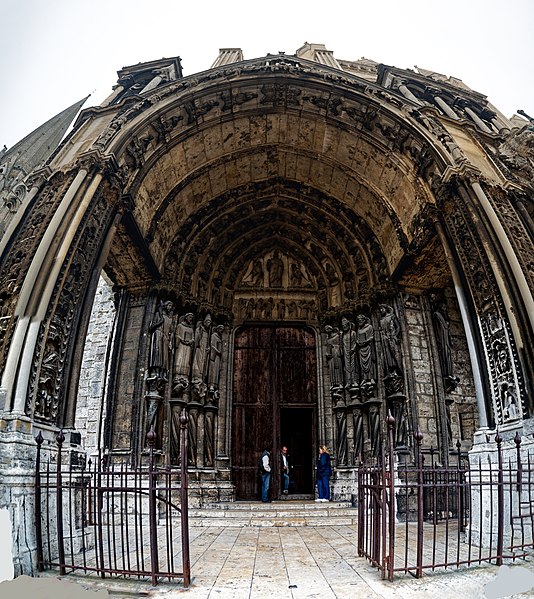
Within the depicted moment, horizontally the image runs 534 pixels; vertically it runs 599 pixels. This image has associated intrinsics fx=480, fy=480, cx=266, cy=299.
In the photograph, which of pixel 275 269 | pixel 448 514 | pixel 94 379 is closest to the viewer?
pixel 448 514

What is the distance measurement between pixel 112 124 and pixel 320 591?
737 centimetres

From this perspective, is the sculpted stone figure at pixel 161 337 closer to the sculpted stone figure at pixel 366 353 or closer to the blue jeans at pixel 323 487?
the blue jeans at pixel 323 487

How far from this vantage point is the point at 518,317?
6309 millimetres

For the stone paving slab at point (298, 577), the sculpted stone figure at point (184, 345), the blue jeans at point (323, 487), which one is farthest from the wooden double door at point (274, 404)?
the stone paving slab at point (298, 577)

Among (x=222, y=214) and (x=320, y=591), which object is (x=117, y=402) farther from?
(x=320, y=591)

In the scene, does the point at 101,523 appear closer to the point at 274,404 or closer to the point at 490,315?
the point at 490,315

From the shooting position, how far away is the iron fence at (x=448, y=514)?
4.09 meters

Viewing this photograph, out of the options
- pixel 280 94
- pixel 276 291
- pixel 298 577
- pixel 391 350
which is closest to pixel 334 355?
pixel 391 350

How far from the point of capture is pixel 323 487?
9.74m

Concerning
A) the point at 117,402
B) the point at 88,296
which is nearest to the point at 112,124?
the point at 88,296

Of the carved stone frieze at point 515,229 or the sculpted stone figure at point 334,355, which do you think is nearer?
the carved stone frieze at point 515,229

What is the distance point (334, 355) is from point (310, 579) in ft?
22.4

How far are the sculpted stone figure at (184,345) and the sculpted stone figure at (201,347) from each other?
0.43ft

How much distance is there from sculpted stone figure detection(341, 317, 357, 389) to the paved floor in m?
→ 4.95
